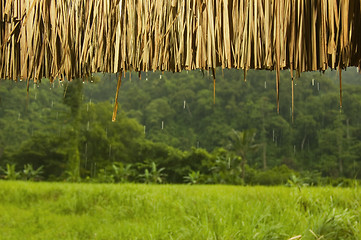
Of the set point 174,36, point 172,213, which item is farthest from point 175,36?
point 172,213

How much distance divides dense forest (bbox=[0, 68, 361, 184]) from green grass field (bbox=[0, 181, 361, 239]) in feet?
20.7

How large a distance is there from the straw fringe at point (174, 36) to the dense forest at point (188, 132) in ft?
36.6

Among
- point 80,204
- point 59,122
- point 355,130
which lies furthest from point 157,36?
point 355,130

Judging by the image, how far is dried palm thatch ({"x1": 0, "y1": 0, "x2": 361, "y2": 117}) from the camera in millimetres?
594

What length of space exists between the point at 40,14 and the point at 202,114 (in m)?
19.4

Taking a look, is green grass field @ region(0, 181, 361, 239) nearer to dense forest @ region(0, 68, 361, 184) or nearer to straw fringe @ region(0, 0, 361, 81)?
straw fringe @ region(0, 0, 361, 81)

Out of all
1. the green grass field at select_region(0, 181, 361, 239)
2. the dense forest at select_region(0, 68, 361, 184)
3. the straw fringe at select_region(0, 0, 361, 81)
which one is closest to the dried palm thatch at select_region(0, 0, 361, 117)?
the straw fringe at select_region(0, 0, 361, 81)

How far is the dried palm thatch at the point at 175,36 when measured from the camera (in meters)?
0.59

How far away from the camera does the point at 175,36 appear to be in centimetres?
68

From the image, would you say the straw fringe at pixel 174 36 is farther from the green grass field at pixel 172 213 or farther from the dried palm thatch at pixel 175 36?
the green grass field at pixel 172 213

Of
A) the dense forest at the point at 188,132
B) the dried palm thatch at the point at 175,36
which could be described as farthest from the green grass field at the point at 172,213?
the dense forest at the point at 188,132

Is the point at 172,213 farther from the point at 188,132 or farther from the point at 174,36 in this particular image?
the point at 188,132

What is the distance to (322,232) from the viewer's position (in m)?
2.78

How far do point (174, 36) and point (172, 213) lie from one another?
13.1ft
